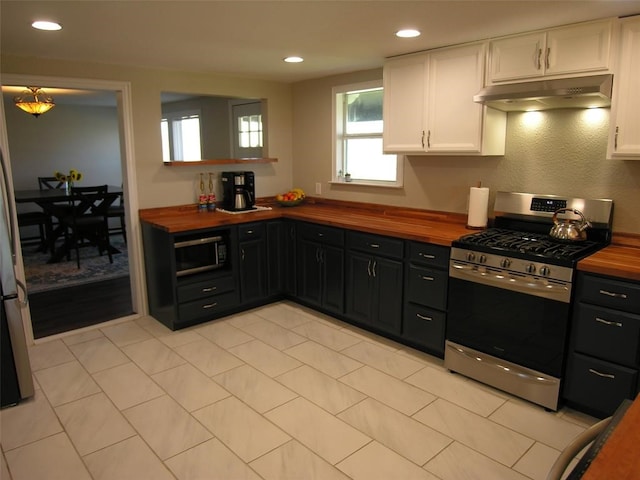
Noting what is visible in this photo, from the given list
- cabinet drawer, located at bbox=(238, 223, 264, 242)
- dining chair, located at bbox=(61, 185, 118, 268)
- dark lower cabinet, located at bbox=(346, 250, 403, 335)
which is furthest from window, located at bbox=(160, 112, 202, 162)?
dark lower cabinet, located at bbox=(346, 250, 403, 335)

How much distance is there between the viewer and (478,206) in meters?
3.38

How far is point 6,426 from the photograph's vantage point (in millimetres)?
2564

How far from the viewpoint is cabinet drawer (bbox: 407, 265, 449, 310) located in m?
3.16

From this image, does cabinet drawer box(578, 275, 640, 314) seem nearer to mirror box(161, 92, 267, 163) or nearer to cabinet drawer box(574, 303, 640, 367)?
cabinet drawer box(574, 303, 640, 367)

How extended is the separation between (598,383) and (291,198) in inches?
124

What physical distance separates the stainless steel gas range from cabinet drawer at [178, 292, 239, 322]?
1960mm

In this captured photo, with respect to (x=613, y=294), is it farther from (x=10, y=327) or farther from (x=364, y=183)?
(x=10, y=327)

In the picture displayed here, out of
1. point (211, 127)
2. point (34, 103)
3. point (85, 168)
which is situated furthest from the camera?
point (85, 168)

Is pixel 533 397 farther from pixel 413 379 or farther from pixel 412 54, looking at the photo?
pixel 412 54

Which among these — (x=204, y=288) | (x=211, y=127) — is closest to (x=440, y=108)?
(x=204, y=288)

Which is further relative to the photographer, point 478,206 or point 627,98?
point 478,206

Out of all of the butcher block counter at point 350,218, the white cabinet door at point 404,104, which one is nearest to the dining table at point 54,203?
the butcher block counter at point 350,218

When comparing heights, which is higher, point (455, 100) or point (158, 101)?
point (158, 101)

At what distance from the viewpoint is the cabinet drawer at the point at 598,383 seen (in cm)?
241
